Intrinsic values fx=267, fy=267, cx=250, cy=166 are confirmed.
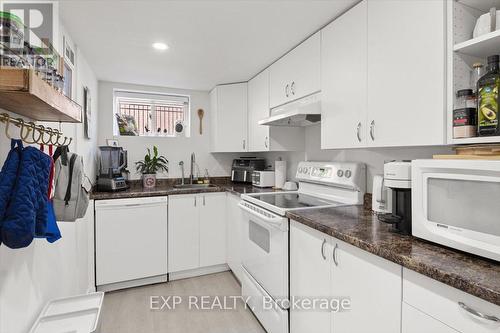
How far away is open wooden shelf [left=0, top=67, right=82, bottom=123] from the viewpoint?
651 mm

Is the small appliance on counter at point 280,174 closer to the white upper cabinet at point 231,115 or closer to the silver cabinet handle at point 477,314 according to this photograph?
the white upper cabinet at point 231,115

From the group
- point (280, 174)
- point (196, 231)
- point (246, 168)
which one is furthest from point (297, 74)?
point (196, 231)

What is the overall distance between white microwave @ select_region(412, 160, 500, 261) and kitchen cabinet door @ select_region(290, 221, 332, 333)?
1.53 ft

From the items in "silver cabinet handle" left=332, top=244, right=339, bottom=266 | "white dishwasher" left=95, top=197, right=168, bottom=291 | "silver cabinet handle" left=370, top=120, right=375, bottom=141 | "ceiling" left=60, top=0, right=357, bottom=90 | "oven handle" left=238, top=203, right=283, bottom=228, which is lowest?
"white dishwasher" left=95, top=197, right=168, bottom=291

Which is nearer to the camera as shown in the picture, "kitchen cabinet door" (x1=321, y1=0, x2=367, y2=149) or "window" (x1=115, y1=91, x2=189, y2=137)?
"kitchen cabinet door" (x1=321, y1=0, x2=367, y2=149)

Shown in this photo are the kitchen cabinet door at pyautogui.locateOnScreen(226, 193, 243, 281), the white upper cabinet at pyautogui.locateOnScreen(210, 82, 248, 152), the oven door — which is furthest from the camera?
the white upper cabinet at pyautogui.locateOnScreen(210, 82, 248, 152)

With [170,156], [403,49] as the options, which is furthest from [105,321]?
[403,49]

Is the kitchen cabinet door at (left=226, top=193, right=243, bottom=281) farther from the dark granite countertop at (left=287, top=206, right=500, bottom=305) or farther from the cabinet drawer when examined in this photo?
the cabinet drawer

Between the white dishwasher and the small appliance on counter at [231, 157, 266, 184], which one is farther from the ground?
the small appliance on counter at [231, 157, 266, 184]

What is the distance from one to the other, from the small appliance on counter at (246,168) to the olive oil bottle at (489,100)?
2403 mm

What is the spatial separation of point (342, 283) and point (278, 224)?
57cm

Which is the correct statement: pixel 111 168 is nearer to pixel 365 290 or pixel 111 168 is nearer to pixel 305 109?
pixel 305 109

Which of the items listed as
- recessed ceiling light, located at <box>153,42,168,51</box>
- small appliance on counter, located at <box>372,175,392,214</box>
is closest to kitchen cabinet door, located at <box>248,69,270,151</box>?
recessed ceiling light, located at <box>153,42,168,51</box>

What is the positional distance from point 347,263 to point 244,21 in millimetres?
1630
